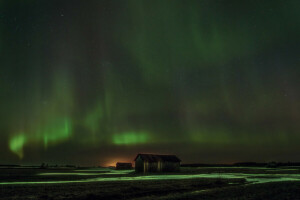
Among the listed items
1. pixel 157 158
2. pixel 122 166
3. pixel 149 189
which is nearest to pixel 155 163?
pixel 157 158

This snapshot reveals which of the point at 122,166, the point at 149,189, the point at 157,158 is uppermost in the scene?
the point at 157,158

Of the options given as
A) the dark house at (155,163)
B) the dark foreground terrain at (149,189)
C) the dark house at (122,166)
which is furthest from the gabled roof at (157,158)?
the dark house at (122,166)

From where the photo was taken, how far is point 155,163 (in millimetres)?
67875

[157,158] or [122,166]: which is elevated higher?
[157,158]

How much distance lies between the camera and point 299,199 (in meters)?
16.3

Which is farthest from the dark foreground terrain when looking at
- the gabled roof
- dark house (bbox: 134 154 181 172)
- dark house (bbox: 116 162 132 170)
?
dark house (bbox: 116 162 132 170)

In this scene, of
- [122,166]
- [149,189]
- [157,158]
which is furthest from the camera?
[122,166]

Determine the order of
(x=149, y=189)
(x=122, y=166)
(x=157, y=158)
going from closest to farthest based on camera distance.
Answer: (x=149, y=189), (x=157, y=158), (x=122, y=166)

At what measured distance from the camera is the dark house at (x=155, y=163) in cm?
6625

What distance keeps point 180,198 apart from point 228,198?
3.25 meters

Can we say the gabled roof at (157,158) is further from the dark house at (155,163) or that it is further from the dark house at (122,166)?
the dark house at (122,166)

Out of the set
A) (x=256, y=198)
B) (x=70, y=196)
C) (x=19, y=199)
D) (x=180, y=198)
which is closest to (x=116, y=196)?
(x=70, y=196)

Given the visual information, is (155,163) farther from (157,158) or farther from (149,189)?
(149,189)

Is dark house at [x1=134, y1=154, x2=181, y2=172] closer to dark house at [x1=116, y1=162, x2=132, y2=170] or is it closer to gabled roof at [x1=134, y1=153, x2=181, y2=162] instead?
gabled roof at [x1=134, y1=153, x2=181, y2=162]
